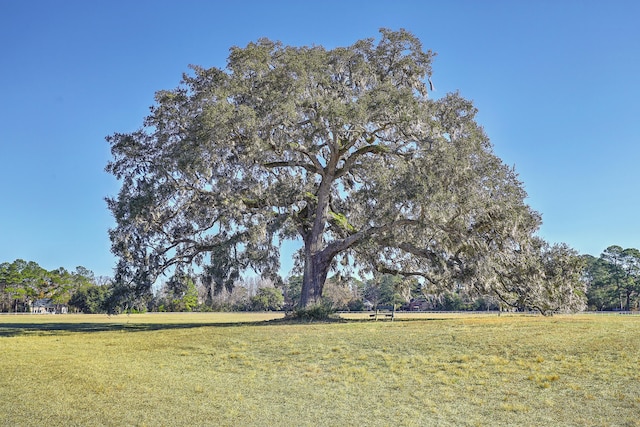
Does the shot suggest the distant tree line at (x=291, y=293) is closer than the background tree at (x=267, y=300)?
Yes

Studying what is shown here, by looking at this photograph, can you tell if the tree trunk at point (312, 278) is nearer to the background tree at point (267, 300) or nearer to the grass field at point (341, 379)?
the grass field at point (341, 379)

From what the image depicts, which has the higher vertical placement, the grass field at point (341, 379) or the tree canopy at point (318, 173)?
the tree canopy at point (318, 173)

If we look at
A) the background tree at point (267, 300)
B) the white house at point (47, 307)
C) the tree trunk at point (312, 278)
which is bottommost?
the white house at point (47, 307)

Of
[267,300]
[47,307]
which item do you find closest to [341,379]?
[267,300]

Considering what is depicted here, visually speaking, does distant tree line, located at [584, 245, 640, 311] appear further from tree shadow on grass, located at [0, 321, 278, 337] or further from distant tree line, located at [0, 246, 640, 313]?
tree shadow on grass, located at [0, 321, 278, 337]

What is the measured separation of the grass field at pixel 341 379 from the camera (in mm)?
8859

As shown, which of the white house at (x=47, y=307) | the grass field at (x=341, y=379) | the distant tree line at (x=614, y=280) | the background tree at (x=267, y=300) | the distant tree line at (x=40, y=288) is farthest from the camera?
the white house at (x=47, y=307)

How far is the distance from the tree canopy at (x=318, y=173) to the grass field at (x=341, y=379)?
6031 millimetres

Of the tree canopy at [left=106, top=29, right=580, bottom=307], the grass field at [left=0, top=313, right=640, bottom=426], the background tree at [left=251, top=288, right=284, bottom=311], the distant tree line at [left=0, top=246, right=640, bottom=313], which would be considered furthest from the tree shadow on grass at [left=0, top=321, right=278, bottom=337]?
the background tree at [left=251, top=288, right=284, bottom=311]

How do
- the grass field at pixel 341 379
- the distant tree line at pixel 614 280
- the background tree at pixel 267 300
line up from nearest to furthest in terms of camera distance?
1. the grass field at pixel 341 379
2. the distant tree line at pixel 614 280
3. the background tree at pixel 267 300

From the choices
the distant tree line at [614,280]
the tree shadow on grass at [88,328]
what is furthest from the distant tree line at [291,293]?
the tree shadow on grass at [88,328]

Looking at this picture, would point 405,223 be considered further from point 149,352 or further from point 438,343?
point 149,352

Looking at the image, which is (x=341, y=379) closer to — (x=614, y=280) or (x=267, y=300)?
(x=614, y=280)

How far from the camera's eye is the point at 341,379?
457 inches
